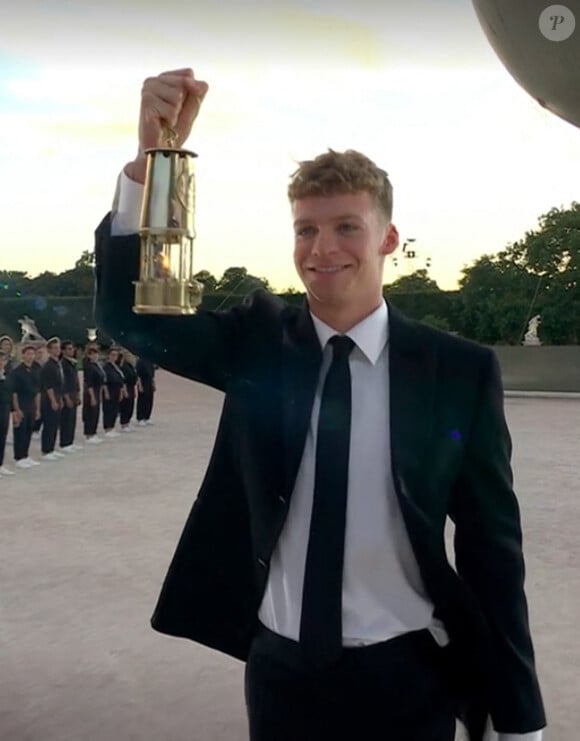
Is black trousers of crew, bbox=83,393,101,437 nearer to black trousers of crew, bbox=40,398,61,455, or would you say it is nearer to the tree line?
black trousers of crew, bbox=40,398,61,455

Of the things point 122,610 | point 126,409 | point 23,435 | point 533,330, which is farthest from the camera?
point 533,330

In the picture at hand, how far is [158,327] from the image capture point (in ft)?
5.78

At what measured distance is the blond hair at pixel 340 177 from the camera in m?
1.63

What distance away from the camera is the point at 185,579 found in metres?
1.83

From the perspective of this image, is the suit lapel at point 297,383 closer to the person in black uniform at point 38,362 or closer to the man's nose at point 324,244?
the man's nose at point 324,244

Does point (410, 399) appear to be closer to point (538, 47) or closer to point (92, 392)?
point (538, 47)

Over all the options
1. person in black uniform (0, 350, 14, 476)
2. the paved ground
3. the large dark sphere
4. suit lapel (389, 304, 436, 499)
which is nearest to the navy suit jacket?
suit lapel (389, 304, 436, 499)

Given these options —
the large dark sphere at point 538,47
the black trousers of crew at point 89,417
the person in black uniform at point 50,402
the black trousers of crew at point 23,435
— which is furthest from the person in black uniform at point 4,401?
the large dark sphere at point 538,47

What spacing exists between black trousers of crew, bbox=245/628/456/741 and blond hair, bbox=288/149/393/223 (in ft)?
2.60

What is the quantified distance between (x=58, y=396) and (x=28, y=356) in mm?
681

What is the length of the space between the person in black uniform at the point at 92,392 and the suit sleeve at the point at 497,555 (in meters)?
12.7

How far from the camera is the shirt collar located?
5.75 feet

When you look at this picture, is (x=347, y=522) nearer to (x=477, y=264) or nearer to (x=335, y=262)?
(x=335, y=262)

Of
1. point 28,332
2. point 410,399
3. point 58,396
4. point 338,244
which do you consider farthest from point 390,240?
point 28,332
